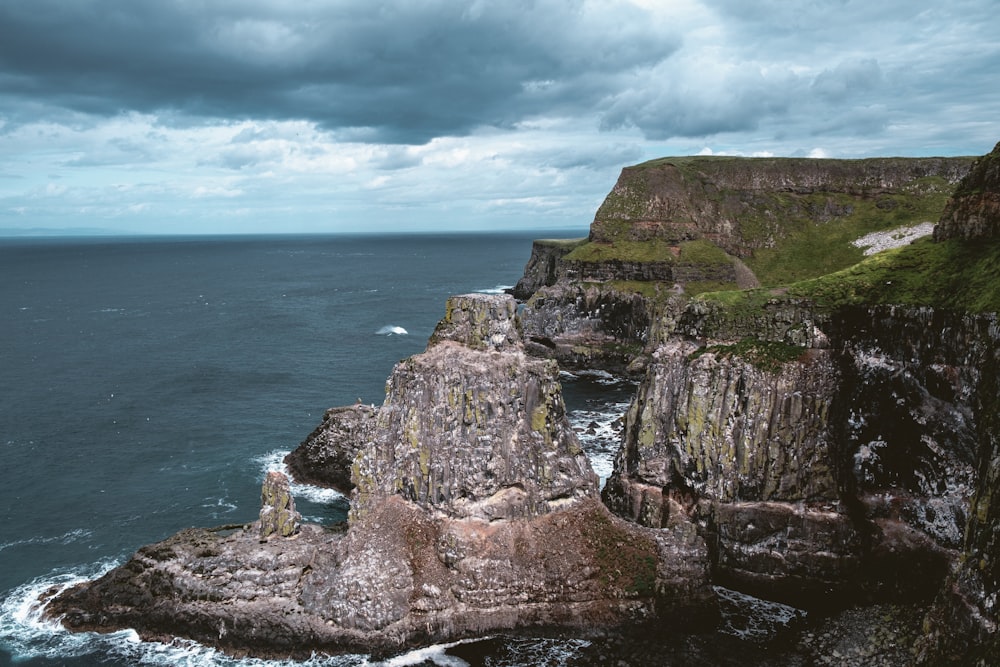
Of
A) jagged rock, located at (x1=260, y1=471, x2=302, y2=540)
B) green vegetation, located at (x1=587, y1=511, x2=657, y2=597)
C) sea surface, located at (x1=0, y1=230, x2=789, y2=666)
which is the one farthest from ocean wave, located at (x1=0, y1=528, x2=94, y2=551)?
green vegetation, located at (x1=587, y1=511, x2=657, y2=597)

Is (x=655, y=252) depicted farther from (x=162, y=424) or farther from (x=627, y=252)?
(x=162, y=424)

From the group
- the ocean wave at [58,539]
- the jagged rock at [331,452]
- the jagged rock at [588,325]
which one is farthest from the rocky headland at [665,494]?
the jagged rock at [588,325]

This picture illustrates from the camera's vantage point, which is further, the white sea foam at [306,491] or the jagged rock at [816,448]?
the white sea foam at [306,491]

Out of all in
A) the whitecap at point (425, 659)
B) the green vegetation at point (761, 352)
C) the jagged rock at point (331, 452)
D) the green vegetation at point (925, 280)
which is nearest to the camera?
the whitecap at point (425, 659)

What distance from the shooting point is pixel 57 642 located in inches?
1265

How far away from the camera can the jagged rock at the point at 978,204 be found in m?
32.8

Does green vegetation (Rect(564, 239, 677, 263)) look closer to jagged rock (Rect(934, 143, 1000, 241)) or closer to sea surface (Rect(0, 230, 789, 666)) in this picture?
sea surface (Rect(0, 230, 789, 666))

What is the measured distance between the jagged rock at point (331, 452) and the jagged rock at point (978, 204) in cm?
3778

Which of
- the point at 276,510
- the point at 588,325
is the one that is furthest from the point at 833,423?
the point at 588,325

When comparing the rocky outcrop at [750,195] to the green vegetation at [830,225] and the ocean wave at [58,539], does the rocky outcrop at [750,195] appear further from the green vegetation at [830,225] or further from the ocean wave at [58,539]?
the ocean wave at [58,539]

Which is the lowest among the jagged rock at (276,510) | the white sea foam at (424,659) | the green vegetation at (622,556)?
the white sea foam at (424,659)

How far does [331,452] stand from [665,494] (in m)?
25.5

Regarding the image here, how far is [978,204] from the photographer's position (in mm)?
33469

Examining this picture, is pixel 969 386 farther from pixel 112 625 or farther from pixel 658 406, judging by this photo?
pixel 112 625
